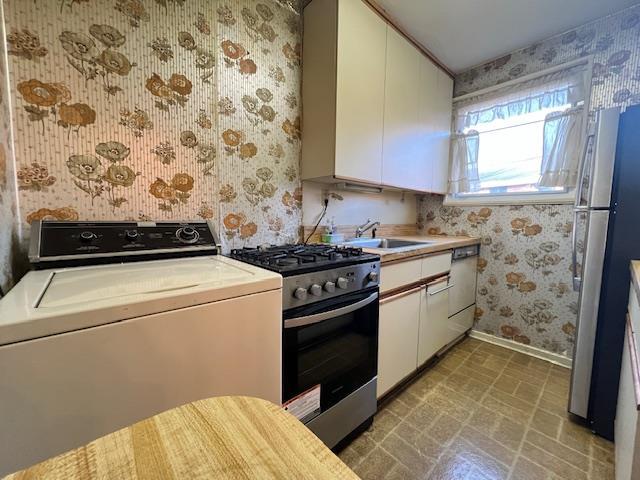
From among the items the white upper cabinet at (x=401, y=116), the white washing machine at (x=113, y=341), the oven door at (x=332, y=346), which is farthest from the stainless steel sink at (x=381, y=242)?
the white washing machine at (x=113, y=341)

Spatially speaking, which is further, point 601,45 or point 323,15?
point 601,45

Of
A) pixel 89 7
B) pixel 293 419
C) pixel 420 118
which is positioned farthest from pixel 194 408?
pixel 420 118

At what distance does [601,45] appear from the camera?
6.03ft

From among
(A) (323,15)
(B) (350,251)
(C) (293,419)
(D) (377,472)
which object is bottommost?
(D) (377,472)

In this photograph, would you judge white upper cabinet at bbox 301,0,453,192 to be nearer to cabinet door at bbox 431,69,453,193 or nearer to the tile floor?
cabinet door at bbox 431,69,453,193

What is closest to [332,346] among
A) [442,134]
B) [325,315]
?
[325,315]

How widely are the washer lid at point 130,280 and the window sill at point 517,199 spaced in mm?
2295

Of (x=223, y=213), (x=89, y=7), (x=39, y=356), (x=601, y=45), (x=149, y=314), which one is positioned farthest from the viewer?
(x=601, y=45)

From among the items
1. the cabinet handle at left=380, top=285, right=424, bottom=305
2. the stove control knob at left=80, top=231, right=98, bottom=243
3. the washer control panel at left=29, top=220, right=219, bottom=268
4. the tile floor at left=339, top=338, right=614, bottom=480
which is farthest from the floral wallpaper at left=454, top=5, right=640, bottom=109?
the stove control knob at left=80, top=231, right=98, bottom=243

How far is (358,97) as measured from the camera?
1633mm

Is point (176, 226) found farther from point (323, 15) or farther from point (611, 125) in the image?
point (611, 125)

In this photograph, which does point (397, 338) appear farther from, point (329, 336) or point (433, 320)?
point (329, 336)

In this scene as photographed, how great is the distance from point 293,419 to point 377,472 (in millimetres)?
1141

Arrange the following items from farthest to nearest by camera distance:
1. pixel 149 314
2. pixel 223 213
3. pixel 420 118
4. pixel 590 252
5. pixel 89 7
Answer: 1. pixel 420 118
2. pixel 223 213
3. pixel 590 252
4. pixel 89 7
5. pixel 149 314
